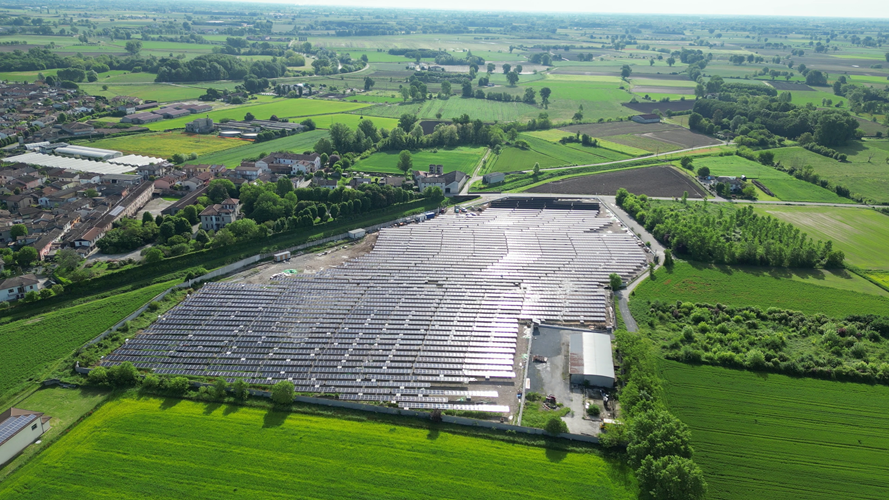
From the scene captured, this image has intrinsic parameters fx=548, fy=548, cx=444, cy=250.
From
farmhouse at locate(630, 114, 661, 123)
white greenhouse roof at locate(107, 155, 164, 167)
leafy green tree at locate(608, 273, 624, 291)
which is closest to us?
leafy green tree at locate(608, 273, 624, 291)

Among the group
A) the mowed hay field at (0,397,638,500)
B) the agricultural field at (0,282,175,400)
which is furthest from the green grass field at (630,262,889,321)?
the agricultural field at (0,282,175,400)

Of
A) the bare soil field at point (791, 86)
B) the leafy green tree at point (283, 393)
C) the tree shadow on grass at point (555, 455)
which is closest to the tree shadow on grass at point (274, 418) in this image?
the leafy green tree at point (283, 393)

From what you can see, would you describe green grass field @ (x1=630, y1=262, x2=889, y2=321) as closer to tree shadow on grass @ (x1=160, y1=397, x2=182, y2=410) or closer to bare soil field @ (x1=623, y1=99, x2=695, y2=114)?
tree shadow on grass @ (x1=160, y1=397, x2=182, y2=410)

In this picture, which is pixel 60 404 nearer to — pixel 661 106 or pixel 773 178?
pixel 773 178

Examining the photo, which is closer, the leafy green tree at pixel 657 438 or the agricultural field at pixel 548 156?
the leafy green tree at pixel 657 438

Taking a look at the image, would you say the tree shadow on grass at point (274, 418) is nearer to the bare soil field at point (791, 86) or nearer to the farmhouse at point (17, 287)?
the farmhouse at point (17, 287)
